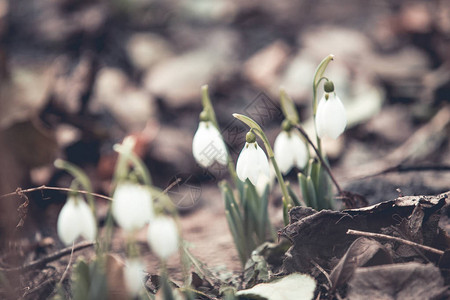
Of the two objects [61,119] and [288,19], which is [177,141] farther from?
[288,19]

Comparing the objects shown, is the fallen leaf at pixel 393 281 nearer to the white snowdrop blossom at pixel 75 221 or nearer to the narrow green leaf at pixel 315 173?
the narrow green leaf at pixel 315 173

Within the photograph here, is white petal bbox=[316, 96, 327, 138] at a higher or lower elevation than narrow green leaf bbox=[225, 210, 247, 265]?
higher

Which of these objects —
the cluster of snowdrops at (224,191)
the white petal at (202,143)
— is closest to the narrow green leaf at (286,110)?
the cluster of snowdrops at (224,191)

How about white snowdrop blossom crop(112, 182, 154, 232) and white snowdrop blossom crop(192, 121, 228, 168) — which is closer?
white snowdrop blossom crop(112, 182, 154, 232)

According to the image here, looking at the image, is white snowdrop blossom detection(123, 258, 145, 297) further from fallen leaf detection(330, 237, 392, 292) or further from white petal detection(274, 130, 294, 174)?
white petal detection(274, 130, 294, 174)

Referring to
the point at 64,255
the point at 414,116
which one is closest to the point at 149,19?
the point at 414,116

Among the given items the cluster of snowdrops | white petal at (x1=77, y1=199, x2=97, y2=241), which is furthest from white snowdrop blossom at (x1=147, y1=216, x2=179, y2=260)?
white petal at (x1=77, y1=199, x2=97, y2=241)
